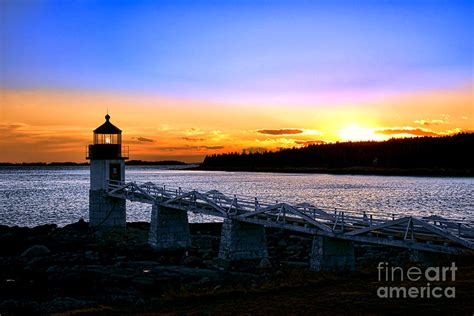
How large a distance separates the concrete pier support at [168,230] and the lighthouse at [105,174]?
25.2 feet

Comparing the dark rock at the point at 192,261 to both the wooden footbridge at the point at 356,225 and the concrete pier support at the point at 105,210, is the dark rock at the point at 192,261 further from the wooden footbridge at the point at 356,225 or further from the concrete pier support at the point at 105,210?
the concrete pier support at the point at 105,210

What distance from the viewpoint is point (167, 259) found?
2766 cm

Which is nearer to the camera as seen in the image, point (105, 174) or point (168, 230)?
point (168, 230)

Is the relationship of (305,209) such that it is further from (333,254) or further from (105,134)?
(105,134)

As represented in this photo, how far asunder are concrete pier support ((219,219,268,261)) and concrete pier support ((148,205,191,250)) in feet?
19.8

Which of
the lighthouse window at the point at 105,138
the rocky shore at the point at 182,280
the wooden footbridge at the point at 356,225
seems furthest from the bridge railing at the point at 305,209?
the lighthouse window at the point at 105,138

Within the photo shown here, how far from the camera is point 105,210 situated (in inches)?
1538

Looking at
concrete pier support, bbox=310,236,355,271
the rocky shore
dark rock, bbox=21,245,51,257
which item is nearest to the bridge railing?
concrete pier support, bbox=310,236,355,271

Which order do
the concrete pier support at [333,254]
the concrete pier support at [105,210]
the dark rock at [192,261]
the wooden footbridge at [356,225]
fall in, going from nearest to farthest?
1. the wooden footbridge at [356,225]
2. the concrete pier support at [333,254]
3. the dark rock at [192,261]
4. the concrete pier support at [105,210]

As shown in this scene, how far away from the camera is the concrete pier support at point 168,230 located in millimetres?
31219

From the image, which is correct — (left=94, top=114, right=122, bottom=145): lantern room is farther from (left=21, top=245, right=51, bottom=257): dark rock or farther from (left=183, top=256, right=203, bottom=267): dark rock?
(left=183, top=256, right=203, bottom=267): dark rock

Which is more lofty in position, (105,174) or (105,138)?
(105,138)

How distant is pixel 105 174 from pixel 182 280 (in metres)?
19.4

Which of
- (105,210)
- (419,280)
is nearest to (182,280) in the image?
(419,280)
